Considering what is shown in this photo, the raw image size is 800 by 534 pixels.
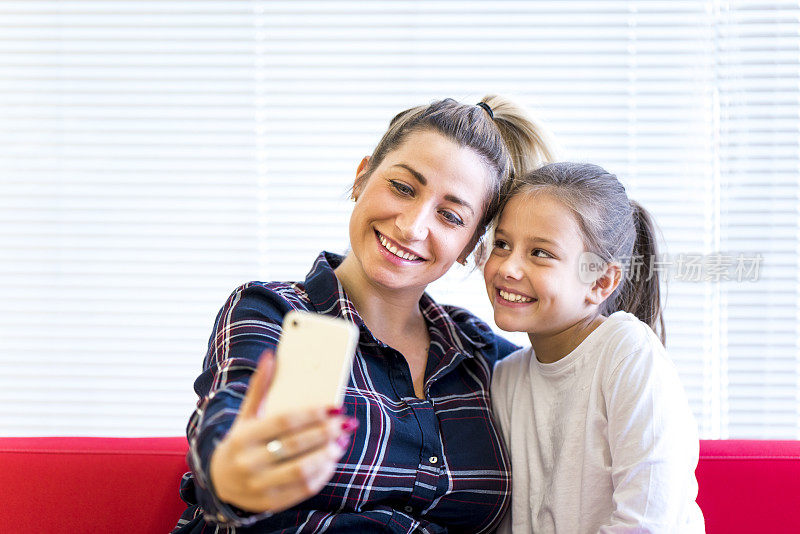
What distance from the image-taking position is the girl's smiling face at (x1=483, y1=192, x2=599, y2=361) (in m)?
1.34

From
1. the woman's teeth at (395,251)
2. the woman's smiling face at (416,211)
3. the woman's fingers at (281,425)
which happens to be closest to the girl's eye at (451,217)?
the woman's smiling face at (416,211)

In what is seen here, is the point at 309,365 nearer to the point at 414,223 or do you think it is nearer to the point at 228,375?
the point at 228,375

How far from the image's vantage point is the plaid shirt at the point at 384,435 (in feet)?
3.67

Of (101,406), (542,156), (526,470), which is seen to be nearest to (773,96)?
(542,156)

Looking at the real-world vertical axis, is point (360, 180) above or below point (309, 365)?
above

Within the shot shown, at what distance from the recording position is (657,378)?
1200 mm

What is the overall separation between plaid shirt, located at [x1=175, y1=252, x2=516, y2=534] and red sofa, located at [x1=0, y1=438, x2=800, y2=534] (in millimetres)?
184

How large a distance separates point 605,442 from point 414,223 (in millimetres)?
523

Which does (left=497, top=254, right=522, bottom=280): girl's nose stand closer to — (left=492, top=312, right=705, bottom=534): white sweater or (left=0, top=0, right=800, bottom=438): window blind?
(left=492, top=312, right=705, bottom=534): white sweater

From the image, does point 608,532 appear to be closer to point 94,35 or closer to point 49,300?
point 49,300

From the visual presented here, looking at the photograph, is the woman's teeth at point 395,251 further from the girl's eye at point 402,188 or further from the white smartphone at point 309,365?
the white smartphone at point 309,365

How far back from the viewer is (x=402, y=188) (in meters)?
1.31

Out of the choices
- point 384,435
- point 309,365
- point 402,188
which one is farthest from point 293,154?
point 309,365

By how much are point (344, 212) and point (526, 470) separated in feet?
3.34
